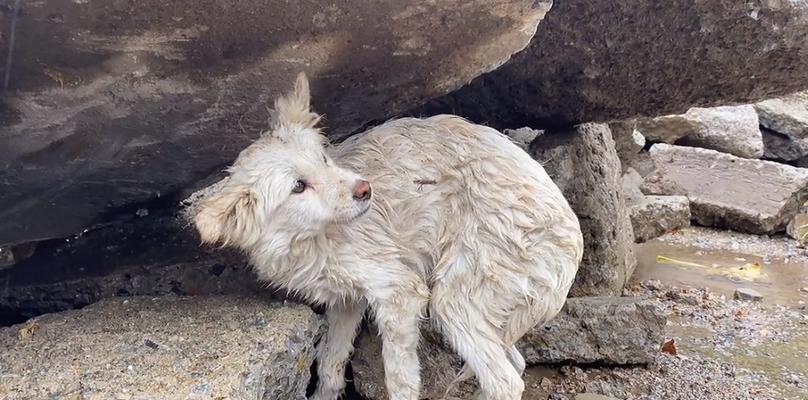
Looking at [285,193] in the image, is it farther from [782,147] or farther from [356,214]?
[782,147]

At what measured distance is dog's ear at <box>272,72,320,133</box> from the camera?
3234mm

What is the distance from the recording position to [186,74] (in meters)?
3.04

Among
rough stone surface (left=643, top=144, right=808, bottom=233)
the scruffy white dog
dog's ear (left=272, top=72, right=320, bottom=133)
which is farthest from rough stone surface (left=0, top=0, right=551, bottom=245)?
rough stone surface (left=643, top=144, right=808, bottom=233)

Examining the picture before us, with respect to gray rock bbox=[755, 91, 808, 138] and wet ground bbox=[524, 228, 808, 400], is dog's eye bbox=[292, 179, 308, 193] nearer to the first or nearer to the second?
wet ground bbox=[524, 228, 808, 400]

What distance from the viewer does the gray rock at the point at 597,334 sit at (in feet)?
14.9

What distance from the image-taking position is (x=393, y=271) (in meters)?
3.49

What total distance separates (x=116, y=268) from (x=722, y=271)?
15.3 feet

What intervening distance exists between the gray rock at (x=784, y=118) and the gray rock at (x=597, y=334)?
6606mm

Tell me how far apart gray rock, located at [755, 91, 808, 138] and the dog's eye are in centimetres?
848

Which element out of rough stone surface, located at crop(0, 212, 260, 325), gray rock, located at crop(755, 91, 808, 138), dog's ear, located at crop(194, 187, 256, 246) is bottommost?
rough stone surface, located at crop(0, 212, 260, 325)

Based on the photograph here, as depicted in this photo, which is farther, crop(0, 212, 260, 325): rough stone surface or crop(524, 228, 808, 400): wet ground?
crop(524, 228, 808, 400): wet ground

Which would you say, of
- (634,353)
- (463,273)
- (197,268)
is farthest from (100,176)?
(634,353)

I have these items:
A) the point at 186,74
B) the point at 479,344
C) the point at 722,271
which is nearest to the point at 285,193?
the point at 186,74

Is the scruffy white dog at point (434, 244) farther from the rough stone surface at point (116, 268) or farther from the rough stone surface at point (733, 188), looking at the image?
the rough stone surface at point (733, 188)
